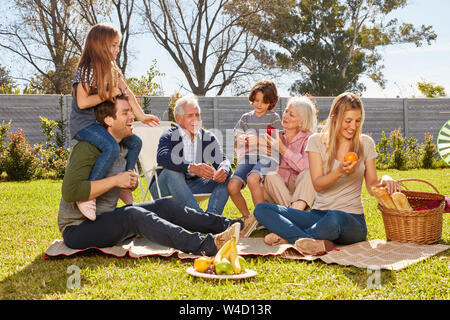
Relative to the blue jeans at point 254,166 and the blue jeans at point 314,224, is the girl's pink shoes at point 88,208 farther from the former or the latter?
the blue jeans at point 254,166

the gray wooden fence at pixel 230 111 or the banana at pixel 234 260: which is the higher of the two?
the gray wooden fence at pixel 230 111

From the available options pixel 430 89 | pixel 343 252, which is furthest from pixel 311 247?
pixel 430 89

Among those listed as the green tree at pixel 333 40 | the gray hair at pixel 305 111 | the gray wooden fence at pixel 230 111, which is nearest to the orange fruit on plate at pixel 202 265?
the gray hair at pixel 305 111

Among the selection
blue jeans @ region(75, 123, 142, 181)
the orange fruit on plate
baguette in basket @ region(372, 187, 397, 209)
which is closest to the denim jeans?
blue jeans @ region(75, 123, 142, 181)

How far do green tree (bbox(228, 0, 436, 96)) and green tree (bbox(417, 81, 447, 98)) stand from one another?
2.50 m

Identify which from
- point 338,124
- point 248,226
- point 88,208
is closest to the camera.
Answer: point 88,208

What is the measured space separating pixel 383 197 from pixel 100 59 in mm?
2272

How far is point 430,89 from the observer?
2120cm

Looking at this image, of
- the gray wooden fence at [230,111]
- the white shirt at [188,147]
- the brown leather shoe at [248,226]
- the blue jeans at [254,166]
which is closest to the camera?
the brown leather shoe at [248,226]

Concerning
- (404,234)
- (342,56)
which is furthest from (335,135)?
(342,56)

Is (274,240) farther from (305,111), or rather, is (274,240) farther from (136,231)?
(305,111)

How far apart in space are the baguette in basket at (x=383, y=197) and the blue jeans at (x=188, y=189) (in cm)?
129

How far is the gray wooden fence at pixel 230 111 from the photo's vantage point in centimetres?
1124
